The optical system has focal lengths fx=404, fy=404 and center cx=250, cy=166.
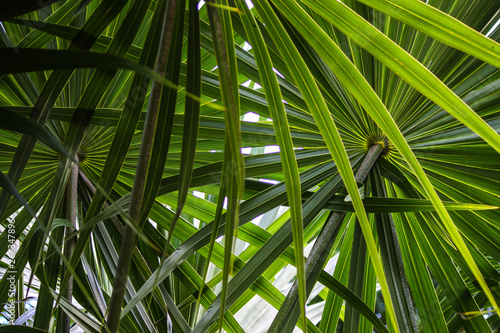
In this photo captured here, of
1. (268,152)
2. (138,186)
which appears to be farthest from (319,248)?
(138,186)

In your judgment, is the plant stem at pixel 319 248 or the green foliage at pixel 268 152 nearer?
the green foliage at pixel 268 152

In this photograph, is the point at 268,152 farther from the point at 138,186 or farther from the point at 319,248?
the point at 138,186

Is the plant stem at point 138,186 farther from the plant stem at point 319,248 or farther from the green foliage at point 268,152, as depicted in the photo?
the plant stem at point 319,248

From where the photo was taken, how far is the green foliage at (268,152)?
471 mm

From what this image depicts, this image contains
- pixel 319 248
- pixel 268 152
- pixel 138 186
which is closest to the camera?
pixel 138 186

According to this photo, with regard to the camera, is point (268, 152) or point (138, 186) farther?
point (268, 152)

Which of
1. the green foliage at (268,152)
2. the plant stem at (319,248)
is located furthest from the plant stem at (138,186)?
the plant stem at (319,248)

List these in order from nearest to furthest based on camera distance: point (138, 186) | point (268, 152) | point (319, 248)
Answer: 1. point (138, 186)
2. point (319, 248)
3. point (268, 152)

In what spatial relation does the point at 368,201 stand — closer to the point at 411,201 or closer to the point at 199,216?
the point at 411,201

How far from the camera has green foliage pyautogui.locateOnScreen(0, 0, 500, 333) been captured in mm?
471

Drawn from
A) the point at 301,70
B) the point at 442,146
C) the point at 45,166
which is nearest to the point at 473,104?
the point at 442,146

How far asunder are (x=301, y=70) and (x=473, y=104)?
60cm

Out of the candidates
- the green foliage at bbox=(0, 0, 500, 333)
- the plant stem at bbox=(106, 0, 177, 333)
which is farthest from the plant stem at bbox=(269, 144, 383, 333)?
the plant stem at bbox=(106, 0, 177, 333)

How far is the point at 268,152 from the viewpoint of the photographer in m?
0.96
